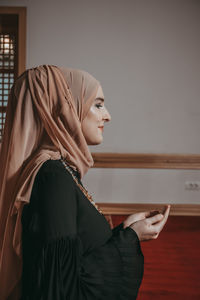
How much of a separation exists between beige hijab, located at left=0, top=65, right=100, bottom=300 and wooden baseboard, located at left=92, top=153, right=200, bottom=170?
3.09 metres

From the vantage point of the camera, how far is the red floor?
89.8 inches

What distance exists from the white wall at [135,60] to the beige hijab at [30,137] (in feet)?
10.2

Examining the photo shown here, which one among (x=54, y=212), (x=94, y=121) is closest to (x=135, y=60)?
(x=94, y=121)

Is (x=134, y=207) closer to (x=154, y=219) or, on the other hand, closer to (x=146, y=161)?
(x=146, y=161)

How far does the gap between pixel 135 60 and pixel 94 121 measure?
3.17m

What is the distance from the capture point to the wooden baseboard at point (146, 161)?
4.09 metres

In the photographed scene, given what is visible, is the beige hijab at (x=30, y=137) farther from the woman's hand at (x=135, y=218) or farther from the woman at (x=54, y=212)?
the woman's hand at (x=135, y=218)

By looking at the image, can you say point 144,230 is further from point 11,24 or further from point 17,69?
point 11,24

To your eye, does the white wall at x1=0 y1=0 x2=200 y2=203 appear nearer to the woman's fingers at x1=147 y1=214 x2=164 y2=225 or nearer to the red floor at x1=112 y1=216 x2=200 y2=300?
the red floor at x1=112 y1=216 x2=200 y2=300

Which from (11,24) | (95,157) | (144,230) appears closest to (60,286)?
(144,230)

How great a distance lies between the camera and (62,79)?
96 centimetres

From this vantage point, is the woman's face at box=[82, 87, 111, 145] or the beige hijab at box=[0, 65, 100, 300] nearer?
the beige hijab at box=[0, 65, 100, 300]

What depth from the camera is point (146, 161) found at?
162 inches

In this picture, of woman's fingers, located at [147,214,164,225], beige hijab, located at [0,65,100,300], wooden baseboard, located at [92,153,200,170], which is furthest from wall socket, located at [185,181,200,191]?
beige hijab, located at [0,65,100,300]
